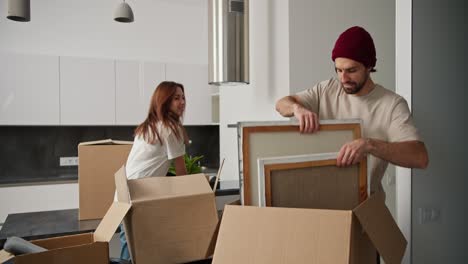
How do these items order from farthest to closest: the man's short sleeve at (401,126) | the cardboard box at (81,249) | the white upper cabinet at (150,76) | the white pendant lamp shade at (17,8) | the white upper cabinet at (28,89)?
the white upper cabinet at (150,76), the white upper cabinet at (28,89), the white pendant lamp shade at (17,8), the man's short sleeve at (401,126), the cardboard box at (81,249)

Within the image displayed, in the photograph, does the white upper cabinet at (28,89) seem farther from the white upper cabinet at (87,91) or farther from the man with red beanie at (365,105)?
the man with red beanie at (365,105)

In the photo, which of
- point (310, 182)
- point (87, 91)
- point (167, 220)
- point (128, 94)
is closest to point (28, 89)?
point (87, 91)

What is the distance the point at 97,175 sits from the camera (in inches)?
86.7

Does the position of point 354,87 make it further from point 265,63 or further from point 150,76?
point 150,76

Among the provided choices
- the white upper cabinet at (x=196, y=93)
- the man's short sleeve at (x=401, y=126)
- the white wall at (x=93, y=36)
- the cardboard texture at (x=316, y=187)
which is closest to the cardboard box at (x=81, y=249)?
the cardboard texture at (x=316, y=187)

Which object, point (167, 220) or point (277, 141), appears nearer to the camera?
point (277, 141)

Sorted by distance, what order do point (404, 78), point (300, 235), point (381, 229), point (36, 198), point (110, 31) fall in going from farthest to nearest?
point (110, 31) → point (36, 198) → point (404, 78) → point (381, 229) → point (300, 235)

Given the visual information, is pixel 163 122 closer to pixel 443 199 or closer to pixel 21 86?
pixel 443 199

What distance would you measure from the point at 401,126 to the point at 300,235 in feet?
2.28

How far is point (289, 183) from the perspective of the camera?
3.53 feet

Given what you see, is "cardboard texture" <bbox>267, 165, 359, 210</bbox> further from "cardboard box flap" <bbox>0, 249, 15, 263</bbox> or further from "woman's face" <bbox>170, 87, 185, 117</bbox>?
"woman's face" <bbox>170, 87, 185, 117</bbox>

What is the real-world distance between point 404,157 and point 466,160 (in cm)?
83

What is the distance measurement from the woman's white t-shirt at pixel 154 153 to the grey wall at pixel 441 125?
117cm

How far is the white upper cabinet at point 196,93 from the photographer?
451 cm
